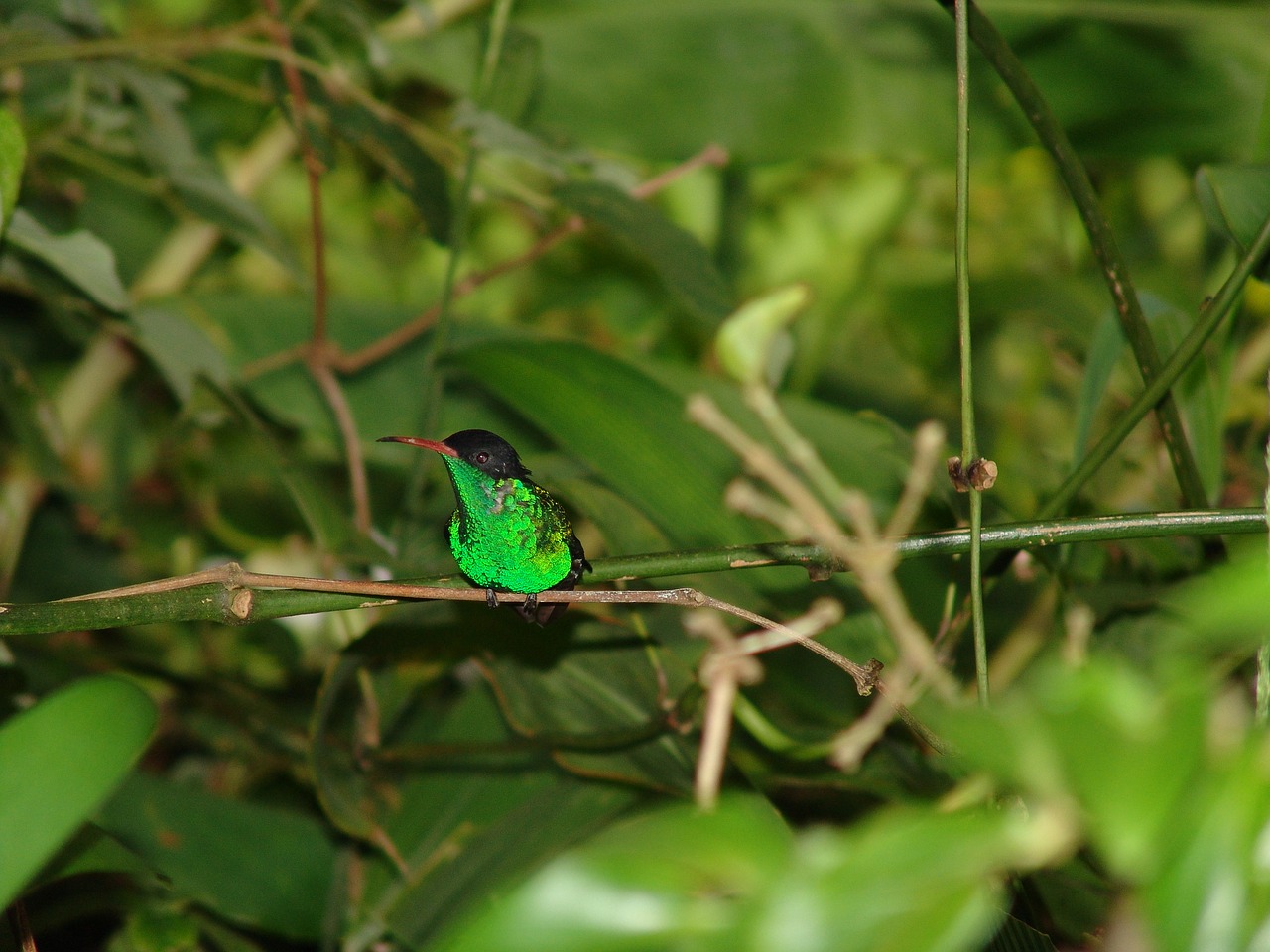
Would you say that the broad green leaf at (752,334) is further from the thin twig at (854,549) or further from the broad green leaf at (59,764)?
the broad green leaf at (59,764)

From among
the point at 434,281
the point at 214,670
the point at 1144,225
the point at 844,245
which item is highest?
the point at 1144,225

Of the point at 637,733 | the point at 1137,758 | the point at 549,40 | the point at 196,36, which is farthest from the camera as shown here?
the point at 549,40

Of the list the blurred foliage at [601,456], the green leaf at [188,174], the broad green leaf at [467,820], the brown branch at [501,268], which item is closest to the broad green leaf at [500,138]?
the blurred foliage at [601,456]

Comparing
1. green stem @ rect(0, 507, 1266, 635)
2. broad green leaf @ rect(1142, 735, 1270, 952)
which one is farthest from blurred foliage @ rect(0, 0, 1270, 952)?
green stem @ rect(0, 507, 1266, 635)

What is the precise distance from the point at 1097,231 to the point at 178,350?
1136 millimetres

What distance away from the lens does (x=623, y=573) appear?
83cm

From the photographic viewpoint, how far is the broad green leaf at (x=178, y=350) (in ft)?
4.46

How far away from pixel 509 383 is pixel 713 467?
312mm

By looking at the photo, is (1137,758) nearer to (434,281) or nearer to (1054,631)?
(1054,631)

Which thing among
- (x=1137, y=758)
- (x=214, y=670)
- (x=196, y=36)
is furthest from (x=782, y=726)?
(x=196, y=36)

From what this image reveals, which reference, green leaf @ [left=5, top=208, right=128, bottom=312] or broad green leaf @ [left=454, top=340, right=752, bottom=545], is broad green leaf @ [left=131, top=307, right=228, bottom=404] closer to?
green leaf @ [left=5, top=208, right=128, bottom=312]

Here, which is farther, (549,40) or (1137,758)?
(549,40)

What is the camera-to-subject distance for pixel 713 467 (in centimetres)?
146

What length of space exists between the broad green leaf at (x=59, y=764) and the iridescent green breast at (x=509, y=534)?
1.59 ft
